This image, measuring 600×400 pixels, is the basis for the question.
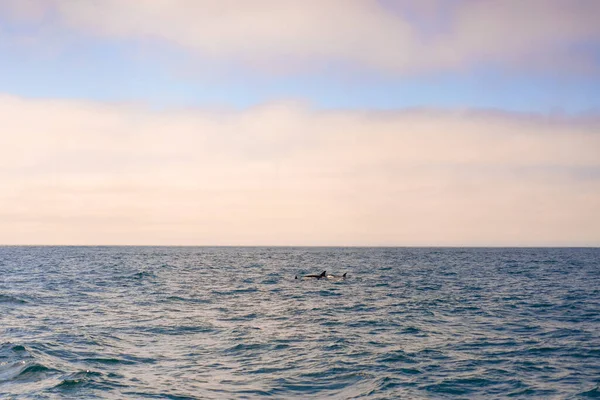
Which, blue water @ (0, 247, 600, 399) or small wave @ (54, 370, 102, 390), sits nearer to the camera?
small wave @ (54, 370, 102, 390)

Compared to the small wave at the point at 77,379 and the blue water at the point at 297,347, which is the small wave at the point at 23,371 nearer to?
the blue water at the point at 297,347

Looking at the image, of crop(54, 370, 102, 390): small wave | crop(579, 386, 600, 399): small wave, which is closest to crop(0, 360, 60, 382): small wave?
crop(54, 370, 102, 390): small wave

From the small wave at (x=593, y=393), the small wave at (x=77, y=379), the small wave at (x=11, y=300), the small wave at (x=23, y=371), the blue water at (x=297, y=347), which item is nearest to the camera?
the small wave at (x=593, y=393)

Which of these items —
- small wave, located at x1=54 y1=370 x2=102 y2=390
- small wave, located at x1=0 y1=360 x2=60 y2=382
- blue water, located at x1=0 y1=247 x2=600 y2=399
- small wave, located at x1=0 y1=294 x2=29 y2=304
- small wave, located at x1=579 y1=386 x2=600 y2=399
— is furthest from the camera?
small wave, located at x1=0 y1=294 x2=29 y2=304

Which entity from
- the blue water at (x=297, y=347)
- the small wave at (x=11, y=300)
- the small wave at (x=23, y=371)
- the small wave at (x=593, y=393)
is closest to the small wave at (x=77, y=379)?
the blue water at (x=297, y=347)

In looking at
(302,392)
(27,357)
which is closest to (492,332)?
(302,392)

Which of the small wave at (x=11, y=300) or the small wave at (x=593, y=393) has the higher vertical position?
the small wave at (x=593, y=393)

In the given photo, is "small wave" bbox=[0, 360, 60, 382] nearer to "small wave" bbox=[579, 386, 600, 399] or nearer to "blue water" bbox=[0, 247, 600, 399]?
"blue water" bbox=[0, 247, 600, 399]

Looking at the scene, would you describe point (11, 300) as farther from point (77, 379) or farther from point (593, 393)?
point (593, 393)

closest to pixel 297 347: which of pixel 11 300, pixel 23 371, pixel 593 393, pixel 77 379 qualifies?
pixel 77 379

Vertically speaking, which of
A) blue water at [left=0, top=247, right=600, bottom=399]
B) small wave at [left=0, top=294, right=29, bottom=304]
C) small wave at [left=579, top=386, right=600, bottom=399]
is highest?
small wave at [left=579, top=386, right=600, bottom=399]

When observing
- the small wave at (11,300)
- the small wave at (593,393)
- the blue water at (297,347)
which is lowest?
the small wave at (11,300)

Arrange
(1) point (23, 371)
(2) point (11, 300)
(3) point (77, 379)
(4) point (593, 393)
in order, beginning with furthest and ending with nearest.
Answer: (2) point (11, 300), (1) point (23, 371), (3) point (77, 379), (4) point (593, 393)

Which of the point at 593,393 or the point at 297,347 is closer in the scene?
the point at 593,393
